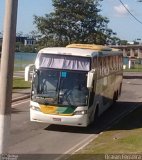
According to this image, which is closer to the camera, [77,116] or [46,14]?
[77,116]

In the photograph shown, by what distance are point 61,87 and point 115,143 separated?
3.81m

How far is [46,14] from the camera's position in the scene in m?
51.2

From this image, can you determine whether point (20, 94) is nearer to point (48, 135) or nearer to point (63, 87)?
point (63, 87)

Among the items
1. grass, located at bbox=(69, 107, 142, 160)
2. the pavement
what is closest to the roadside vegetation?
the pavement

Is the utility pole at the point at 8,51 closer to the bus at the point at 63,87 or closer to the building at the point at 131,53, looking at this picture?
the bus at the point at 63,87

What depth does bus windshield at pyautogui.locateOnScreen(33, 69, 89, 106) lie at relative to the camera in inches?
667

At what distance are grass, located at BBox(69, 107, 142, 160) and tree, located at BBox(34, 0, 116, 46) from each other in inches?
1236

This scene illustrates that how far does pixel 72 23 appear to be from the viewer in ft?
165

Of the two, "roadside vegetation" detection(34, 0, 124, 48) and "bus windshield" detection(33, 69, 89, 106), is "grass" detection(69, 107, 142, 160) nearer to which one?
"bus windshield" detection(33, 69, 89, 106)

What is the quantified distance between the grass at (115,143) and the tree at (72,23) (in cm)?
3140

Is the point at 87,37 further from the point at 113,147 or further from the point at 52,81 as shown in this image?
the point at 113,147

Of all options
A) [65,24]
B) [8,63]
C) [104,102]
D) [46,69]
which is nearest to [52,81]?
[46,69]

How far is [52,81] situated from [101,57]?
342cm

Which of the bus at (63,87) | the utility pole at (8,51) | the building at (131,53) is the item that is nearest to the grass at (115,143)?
the bus at (63,87)
